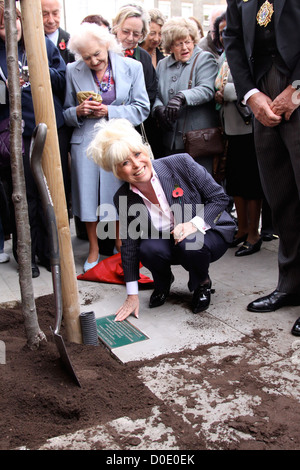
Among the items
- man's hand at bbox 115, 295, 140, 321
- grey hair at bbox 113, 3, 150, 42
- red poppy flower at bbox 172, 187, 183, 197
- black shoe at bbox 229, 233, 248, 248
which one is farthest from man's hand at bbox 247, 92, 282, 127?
grey hair at bbox 113, 3, 150, 42

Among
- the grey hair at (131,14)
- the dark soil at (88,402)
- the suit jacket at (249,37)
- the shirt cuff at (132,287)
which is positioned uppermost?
the grey hair at (131,14)

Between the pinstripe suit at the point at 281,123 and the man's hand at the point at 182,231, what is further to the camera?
the man's hand at the point at 182,231

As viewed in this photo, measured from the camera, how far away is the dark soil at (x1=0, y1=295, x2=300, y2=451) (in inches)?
76.7

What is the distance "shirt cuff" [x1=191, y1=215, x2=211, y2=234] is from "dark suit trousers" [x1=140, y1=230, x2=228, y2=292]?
0.04 metres

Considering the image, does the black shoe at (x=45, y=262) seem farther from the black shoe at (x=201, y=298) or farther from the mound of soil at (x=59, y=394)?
the mound of soil at (x=59, y=394)

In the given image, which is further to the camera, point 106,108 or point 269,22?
point 106,108

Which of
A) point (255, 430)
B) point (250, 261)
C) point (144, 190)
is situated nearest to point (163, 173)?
point (144, 190)

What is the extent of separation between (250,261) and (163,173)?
1381mm

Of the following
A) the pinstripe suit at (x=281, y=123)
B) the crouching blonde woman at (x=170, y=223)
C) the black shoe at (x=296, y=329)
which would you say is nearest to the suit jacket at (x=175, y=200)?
the crouching blonde woman at (x=170, y=223)

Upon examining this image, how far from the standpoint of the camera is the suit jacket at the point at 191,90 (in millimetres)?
4320

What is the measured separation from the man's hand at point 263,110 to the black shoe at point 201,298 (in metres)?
1.10

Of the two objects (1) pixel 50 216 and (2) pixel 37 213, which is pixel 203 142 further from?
(1) pixel 50 216

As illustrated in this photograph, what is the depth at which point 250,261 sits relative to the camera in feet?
13.8

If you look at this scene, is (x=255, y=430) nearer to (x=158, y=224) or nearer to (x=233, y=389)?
(x=233, y=389)
